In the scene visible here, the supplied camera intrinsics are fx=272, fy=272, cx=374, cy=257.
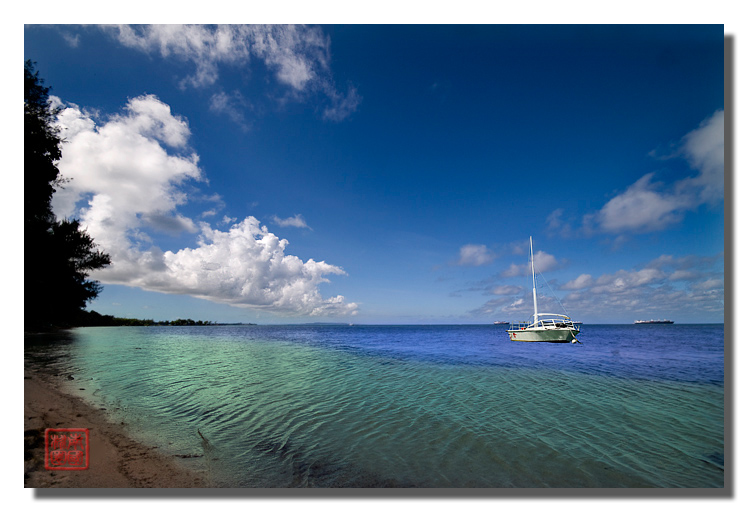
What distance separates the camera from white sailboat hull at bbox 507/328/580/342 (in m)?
30.4

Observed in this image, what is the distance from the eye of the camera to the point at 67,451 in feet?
13.9

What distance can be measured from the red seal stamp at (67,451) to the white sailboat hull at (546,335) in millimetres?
36873

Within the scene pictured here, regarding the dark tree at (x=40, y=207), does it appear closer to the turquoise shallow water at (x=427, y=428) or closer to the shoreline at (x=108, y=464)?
the shoreline at (x=108, y=464)

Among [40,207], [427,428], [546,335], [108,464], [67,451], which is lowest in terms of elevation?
[546,335]

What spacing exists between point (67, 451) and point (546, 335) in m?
37.6

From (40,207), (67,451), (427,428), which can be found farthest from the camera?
(40,207)

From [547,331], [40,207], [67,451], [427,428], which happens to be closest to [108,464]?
[67,451]

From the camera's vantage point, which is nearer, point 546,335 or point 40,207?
point 40,207

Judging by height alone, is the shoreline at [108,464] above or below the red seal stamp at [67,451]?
below

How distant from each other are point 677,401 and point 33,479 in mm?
16037

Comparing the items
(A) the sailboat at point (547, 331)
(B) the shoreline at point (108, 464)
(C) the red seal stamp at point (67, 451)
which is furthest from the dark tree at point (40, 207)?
(A) the sailboat at point (547, 331)

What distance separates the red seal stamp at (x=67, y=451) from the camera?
4180 mm

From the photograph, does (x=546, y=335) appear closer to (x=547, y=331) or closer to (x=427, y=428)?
(x=547, y=331)

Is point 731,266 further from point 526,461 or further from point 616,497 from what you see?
point 526,461
